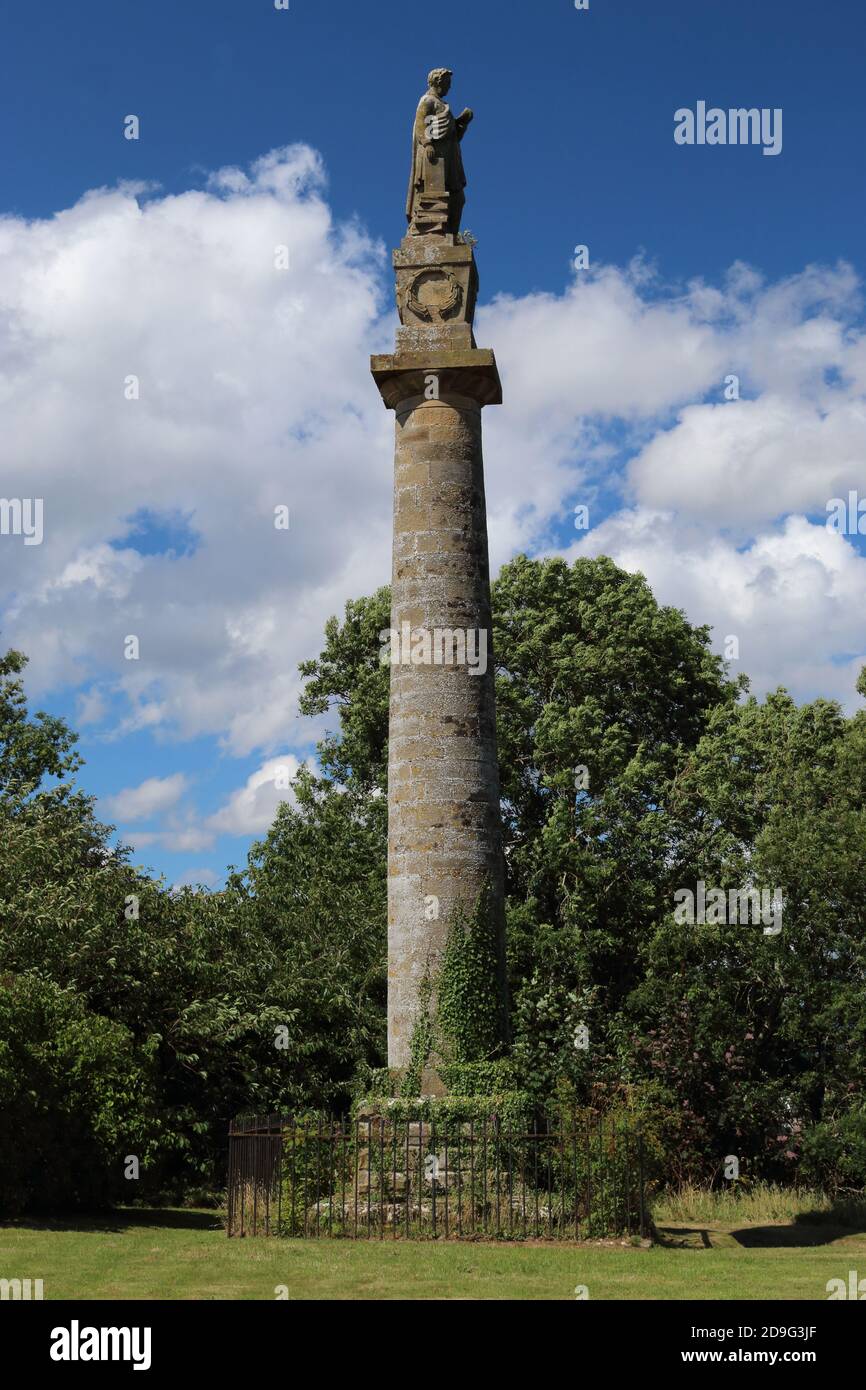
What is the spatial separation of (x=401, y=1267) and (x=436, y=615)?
26.0 feet

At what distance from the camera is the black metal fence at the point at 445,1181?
14414 mm

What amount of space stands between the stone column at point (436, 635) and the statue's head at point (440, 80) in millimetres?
2508

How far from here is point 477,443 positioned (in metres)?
17.8

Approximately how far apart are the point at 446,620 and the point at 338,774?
1565 cm

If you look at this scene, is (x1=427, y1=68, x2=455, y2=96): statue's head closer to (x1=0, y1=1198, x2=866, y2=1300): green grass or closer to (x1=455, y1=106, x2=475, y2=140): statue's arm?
(x1=455, y1=106, x2=475, y2=140): statue's arm

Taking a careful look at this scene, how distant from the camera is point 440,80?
62.5ft

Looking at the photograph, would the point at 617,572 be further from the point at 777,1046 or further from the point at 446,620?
the point at 446,620

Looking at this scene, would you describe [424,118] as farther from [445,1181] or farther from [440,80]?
[445,1181]

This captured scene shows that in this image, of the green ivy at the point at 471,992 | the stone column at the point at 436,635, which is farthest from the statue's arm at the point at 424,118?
the green ivy at the point at 471,992

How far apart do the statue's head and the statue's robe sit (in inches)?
5.7

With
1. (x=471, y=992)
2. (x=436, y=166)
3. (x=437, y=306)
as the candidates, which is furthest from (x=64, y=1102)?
(x=436, y=166)

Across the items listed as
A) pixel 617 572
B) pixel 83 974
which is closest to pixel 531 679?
pixel 617 572

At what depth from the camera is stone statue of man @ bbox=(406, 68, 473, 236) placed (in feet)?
60.6

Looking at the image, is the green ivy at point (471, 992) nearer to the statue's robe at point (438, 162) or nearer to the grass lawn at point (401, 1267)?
the grass lawn at point (401, 1267)
